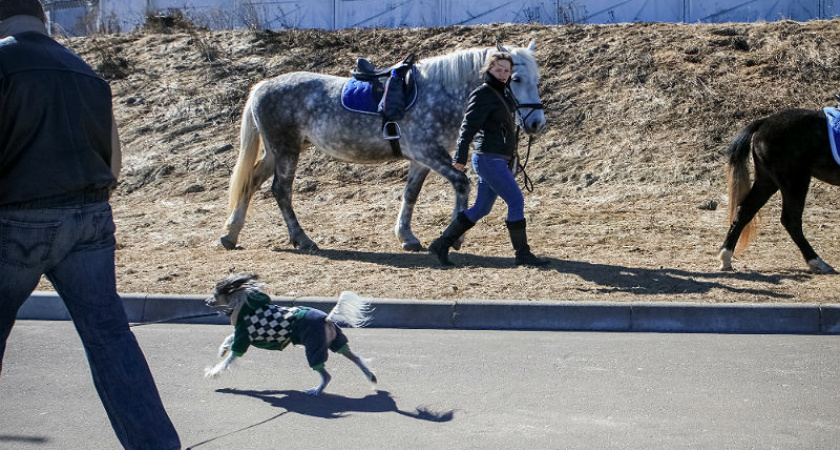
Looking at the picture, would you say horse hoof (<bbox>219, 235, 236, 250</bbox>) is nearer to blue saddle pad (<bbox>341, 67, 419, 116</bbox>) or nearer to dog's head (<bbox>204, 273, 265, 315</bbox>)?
blue saddle pad (<bbox>341, 67, 419, 116</bbox>)

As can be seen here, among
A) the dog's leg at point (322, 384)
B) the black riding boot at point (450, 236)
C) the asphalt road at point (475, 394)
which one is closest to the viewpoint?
the asphalt road at point (475, 394)

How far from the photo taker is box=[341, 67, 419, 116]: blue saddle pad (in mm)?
10617

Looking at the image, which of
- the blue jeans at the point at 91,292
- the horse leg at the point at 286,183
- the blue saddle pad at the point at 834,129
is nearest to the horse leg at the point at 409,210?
the horse leg at the point at 286,183

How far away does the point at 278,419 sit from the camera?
5195 mm

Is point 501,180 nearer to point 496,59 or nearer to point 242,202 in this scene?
point 496,59

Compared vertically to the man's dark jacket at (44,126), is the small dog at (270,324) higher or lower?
lower

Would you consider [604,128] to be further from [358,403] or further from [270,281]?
[358,403]

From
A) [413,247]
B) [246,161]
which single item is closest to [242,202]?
[246,161]

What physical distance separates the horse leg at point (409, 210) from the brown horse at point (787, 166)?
3254 mm

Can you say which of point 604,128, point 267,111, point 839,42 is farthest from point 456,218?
point 839,42

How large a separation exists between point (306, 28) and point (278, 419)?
1730 centimetres

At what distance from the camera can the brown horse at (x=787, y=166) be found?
358 inches

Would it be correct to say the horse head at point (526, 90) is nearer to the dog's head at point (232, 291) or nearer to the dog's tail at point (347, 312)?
the dog's tail at point (347, 312)

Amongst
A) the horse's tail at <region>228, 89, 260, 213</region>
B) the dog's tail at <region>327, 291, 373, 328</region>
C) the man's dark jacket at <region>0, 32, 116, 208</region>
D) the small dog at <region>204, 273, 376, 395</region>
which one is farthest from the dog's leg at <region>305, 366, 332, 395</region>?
the horse's tail at <region>228, 89, 260, 213</region>
